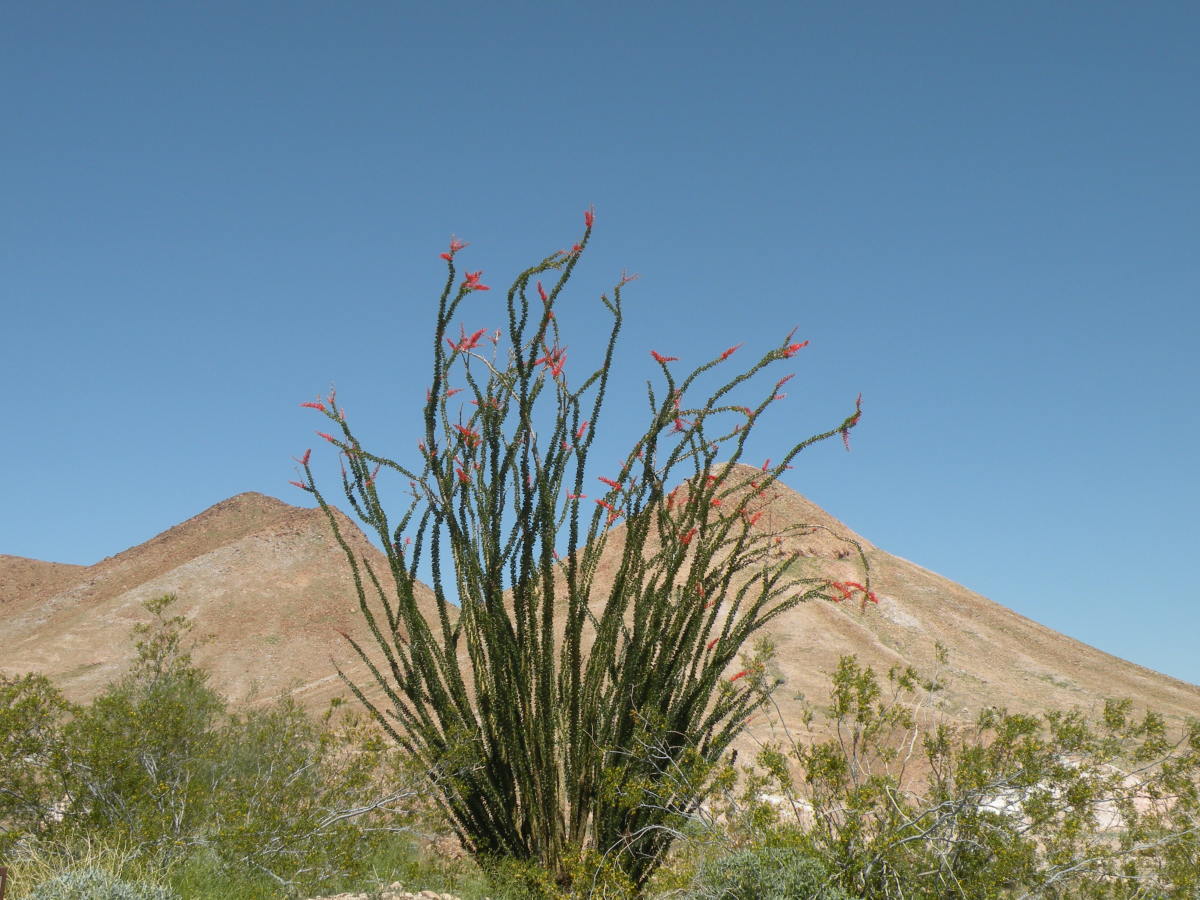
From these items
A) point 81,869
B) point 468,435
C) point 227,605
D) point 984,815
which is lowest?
point 81,869

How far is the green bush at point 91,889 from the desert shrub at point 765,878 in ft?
10.8

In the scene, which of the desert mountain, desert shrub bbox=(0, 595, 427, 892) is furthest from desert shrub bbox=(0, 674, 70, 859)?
the desert mountain

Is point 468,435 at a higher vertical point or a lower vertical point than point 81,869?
higher

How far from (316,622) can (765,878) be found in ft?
122

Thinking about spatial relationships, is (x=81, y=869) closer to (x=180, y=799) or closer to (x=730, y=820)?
(x=180, y=799)

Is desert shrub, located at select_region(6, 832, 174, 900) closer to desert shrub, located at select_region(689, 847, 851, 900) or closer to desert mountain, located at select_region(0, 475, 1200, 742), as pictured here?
desert shrub, located at select_region(689, 847, 851, 900)

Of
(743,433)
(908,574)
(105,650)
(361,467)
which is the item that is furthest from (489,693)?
(105,650)

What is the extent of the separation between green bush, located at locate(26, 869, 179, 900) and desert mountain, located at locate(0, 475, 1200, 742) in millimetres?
4970

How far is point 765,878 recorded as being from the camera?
4.99 meters

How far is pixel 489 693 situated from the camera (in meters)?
6.29

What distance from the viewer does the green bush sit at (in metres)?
5.51

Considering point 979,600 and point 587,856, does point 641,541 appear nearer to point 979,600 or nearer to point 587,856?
point 587,856

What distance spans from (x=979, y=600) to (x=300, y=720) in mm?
25920

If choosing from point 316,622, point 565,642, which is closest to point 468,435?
point 565,642
